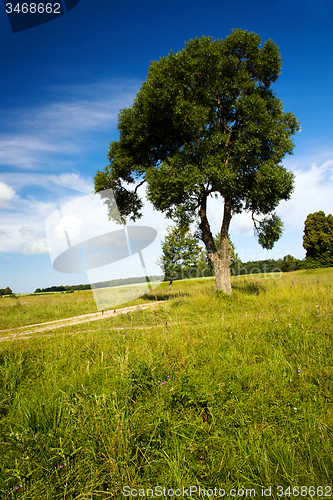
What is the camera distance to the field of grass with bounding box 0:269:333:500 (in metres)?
2.05

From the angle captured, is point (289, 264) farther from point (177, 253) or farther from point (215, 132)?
point (215, 132)

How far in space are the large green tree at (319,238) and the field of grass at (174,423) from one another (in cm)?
5718

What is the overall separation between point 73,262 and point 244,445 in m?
10.1

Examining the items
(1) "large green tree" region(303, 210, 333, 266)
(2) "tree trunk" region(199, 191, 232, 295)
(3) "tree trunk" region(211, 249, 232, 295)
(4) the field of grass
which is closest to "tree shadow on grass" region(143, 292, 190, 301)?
(3) "tree trunk" region(211, 249, 232, 295)

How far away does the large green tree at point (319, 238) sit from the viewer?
171ft

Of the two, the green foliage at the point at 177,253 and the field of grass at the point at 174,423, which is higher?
the green foliage at the point at 177,253

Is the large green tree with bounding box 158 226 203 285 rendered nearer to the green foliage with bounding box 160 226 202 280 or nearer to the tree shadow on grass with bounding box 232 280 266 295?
the green foliage with bounding box 160 226 202 280

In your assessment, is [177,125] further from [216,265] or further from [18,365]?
[18,365]

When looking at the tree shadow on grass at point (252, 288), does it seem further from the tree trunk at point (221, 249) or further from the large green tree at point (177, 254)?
the large green tree at point (177, 254)

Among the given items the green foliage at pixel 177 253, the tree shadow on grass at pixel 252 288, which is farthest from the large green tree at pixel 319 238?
the tree shadow on grass at pixel 252 288

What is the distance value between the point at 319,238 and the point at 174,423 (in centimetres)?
6124

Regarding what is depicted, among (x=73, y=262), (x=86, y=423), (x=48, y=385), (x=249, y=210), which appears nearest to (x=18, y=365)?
(x=48, y=385)

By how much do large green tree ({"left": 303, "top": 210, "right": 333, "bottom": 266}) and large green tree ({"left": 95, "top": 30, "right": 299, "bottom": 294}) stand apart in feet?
156

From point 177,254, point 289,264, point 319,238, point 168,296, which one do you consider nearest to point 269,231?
point 168,296
